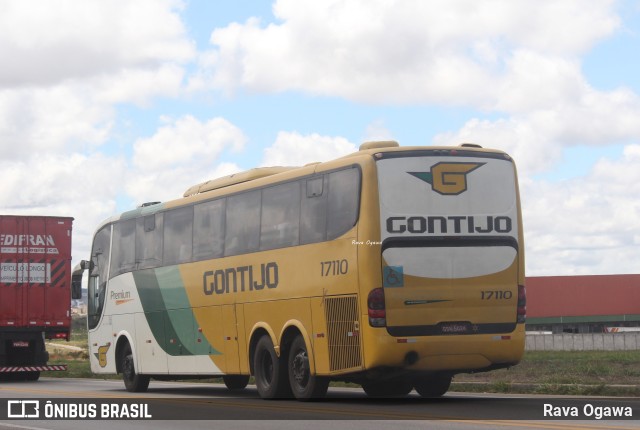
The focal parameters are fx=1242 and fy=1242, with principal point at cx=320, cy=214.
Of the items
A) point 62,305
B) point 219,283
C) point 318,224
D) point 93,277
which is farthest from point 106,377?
point 318,224

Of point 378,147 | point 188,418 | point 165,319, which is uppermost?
point 378,147

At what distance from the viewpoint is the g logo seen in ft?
61.6

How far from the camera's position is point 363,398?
21.3m

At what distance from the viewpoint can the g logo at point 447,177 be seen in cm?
1878

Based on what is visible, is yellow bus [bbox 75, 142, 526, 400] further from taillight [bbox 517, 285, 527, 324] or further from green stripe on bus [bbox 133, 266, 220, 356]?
green stripe on bus [bbox 133, 266, 220, 356]

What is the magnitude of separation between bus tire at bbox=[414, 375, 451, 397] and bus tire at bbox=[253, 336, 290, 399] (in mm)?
2248

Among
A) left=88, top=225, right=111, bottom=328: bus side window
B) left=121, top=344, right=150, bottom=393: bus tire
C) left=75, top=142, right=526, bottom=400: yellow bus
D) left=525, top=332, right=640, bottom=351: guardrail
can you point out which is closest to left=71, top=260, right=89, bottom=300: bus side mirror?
left=88, top=225, right=111, bottom=328: bus side window

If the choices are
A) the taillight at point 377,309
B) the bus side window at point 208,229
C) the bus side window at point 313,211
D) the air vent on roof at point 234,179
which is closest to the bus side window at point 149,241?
the air vent on roof at point 234,179

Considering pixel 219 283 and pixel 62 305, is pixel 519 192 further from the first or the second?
pixel 62 305

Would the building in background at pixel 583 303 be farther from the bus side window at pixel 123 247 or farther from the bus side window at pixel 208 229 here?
the bus side window at pixel 208 229

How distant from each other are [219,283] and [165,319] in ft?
9.26

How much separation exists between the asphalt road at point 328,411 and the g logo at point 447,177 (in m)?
3.23

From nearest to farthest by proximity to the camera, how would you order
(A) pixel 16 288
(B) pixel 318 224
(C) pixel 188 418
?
(C) pixel 188 418
(B) pixel 318 224
(A) pixel 16 288

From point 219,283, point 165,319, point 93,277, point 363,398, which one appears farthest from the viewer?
point 93,277
